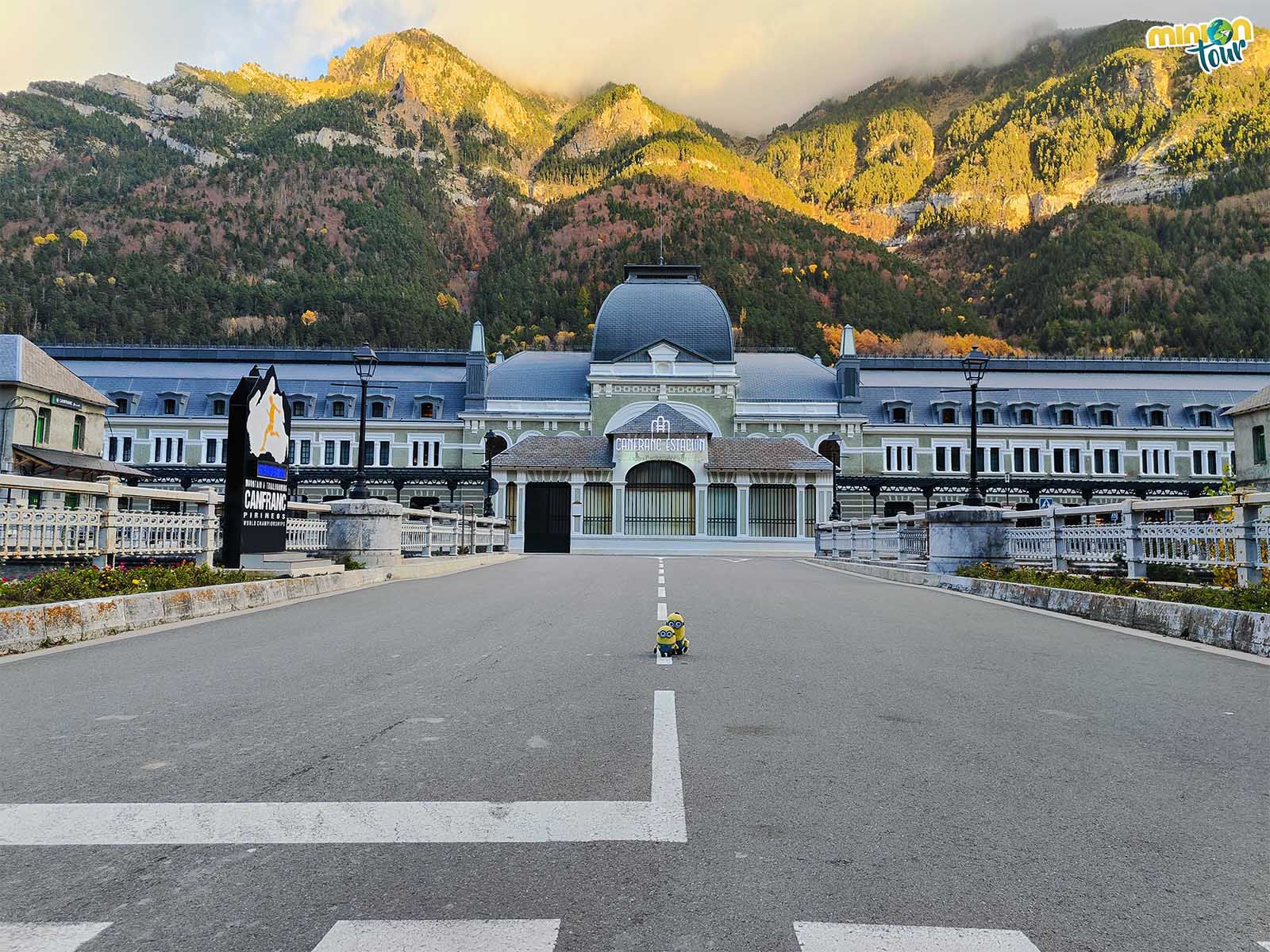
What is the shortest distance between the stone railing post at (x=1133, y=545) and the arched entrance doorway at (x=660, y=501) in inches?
1486

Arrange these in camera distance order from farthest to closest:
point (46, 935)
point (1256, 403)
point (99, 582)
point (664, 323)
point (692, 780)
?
1. point (664, 323)
2. point (1256, 403)
3. point (99, 582)
4. point (692, 780)
5. point (46, 935)

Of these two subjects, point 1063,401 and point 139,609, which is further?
point 1063,401

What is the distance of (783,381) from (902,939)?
64.2m

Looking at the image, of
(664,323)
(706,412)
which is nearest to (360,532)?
(706,412)

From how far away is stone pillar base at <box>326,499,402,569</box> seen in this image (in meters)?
18.7

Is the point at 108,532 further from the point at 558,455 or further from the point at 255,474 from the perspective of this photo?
the point at 558,455

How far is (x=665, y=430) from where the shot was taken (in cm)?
5178

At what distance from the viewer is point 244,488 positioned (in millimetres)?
14234

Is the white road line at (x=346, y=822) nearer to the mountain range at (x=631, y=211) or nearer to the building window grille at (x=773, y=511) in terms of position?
the building window grille at (x=773, y=511)

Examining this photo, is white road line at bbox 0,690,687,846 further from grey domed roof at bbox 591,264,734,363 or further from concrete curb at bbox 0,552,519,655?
grey domed roof at bbox 591,264,734,363

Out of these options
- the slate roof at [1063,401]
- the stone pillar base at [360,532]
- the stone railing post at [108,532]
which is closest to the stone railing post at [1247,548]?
the stone railing post at [108,532]

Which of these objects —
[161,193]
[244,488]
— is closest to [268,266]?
[161,193]

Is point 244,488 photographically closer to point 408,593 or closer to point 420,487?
point 408,593

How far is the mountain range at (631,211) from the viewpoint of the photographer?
10331 centimetres
